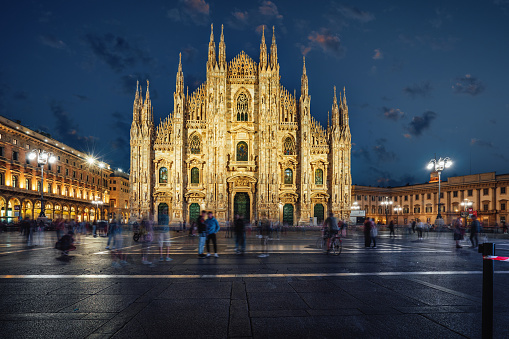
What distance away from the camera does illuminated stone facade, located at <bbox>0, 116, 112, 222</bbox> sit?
43188 millimetres

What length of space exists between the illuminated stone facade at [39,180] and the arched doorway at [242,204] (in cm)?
1645

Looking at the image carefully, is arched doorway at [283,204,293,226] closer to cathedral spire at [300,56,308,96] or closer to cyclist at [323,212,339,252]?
cathedral spire at [300,56,308,96]

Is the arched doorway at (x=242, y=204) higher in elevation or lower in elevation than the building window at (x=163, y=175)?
lower

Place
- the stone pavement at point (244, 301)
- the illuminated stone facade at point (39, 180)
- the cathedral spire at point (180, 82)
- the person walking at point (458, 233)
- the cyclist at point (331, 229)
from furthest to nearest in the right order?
the cathedral spire at point (180, 82) < the illuminated stone facade at point (39, 180) < the person walking at point (458, 233) < the cyclist at point (331, 229) < the stone pavement at point (244, 301)

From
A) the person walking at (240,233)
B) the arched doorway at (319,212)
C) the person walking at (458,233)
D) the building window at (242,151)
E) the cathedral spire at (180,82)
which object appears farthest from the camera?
the arched doorway at (319,212)

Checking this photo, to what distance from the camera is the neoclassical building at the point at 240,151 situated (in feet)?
146

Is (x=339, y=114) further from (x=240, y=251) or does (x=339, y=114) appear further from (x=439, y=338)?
(x=439, y=338)

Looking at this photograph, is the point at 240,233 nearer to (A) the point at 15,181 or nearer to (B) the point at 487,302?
(B) the point at 487,302

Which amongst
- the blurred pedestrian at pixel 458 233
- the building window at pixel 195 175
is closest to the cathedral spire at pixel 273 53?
the building window at pixel 195 175

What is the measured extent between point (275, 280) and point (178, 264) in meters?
4.19

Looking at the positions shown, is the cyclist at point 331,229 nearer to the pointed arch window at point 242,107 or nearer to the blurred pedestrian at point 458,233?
the blurred pedestrian at point 458,233

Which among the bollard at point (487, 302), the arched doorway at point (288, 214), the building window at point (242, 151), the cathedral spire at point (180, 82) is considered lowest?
the arched doorway at point (288, 214)

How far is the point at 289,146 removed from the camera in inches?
1865

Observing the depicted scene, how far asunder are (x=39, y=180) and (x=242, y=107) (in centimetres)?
3157
